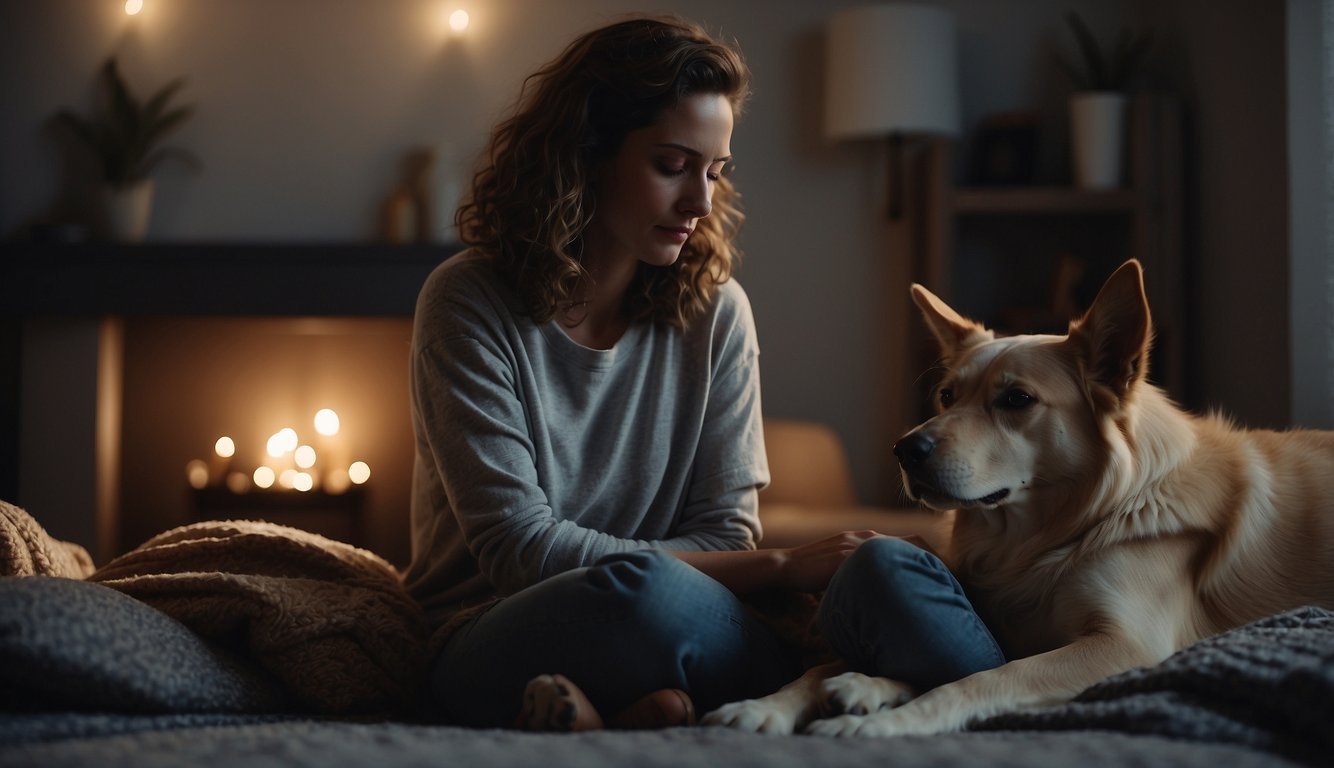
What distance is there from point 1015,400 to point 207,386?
3.04 meters

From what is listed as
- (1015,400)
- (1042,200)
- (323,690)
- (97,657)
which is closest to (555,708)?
(323,690)

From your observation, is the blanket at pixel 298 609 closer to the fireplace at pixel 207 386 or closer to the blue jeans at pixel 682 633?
the blue jeans at pixel 682 633

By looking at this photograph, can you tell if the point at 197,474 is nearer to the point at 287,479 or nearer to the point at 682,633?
the point at 287,479

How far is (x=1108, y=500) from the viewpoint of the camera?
1.36 metres

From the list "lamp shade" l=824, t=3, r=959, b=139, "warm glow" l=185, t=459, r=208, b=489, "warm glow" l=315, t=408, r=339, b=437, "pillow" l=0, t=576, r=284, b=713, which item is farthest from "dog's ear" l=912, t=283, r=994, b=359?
"warm glow" l=185, t=459, r=208, b=489

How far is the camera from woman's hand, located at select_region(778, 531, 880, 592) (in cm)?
135

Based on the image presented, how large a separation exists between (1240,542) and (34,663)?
4.38 feet

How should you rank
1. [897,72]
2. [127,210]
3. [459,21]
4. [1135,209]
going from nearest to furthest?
[1135,209]
[897,72]
[127,210]
[459,21]

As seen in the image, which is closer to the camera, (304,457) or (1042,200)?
(1042,200)

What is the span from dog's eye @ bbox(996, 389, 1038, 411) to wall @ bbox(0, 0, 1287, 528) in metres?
2.23

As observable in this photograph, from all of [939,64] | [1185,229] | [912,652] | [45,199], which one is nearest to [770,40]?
[939,64]

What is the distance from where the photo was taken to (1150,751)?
35.3 inches

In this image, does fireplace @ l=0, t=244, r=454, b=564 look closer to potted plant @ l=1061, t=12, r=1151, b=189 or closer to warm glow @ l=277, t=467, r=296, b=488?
warm glow @ l=277, t=467, r=296, b=488

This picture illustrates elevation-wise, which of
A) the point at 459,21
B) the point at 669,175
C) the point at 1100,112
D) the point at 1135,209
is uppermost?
the point at 459,21
